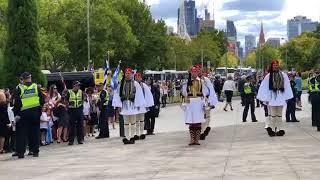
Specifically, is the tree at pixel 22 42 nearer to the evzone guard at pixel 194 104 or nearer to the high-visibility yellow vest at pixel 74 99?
the high-visibility yellow vest at pixel 74 99

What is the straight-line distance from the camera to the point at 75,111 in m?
18.2

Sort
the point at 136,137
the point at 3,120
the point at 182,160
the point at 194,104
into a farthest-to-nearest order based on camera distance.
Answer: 1. the point at 136,137
2. the point at 3,120
3. the point at 194,104
4. the point at 182,160

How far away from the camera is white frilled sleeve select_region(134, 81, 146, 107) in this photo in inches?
688

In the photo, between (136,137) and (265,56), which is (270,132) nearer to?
(136,137)

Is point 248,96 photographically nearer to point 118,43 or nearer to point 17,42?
point 17,42

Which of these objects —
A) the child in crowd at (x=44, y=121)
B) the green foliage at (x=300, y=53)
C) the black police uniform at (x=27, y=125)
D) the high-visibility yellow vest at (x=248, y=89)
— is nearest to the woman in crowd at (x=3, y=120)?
the black police uniform at (x=27, y=125)

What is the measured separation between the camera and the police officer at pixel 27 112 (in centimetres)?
1480

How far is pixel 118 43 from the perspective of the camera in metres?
64.9

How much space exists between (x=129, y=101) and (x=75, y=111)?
1873mm

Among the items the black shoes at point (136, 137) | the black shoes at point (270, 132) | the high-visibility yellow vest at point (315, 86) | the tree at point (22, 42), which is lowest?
the black shoes at point (136, 137)

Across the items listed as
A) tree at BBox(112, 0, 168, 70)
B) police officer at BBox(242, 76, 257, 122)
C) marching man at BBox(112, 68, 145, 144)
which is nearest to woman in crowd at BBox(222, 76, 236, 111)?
police officer at BBox(242, 76, 257, 122)

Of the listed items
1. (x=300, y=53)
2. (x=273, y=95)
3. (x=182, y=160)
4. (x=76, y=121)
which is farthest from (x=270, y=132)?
(x=300, y=53)

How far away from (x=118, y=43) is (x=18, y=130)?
50219 millimetres

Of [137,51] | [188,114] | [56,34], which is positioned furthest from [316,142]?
[137,51]
